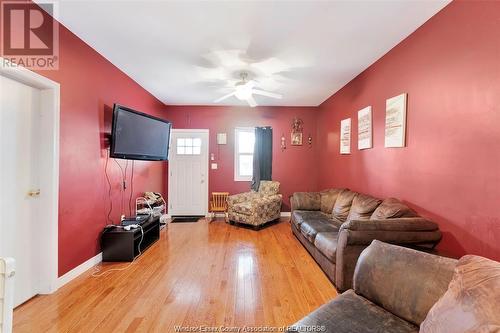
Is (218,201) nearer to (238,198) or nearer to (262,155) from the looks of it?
(238,198)

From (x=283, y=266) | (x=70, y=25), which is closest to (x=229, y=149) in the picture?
(x=283, y=266)

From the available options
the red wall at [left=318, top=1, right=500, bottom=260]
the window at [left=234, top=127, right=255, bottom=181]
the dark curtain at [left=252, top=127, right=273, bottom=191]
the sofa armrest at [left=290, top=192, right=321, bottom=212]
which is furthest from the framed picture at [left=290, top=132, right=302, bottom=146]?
the red wall at [left=318, top=1, right=500, bottom=260]

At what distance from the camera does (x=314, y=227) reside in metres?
3.12

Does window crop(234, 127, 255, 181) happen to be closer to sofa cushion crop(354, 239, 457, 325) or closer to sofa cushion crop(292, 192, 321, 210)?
sofa cushion crop(292, 192, 321, 210)

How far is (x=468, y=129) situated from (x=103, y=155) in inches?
153

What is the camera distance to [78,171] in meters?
2.65

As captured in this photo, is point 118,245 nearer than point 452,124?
No

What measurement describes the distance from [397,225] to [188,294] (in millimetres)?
2084

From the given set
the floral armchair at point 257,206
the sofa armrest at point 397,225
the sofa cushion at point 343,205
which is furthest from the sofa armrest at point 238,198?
the sofa armrest at point 397,225

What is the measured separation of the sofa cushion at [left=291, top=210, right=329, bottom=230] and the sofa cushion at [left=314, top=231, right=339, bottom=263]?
2.28 ft

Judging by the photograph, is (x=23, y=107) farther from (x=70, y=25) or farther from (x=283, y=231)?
(x=283, y=231)

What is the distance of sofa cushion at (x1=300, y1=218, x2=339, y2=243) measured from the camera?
3020 mm

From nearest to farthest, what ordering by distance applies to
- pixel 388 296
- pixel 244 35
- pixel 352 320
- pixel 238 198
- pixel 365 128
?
1. pixel 352 320
2. pixel 388 296
3. pixel 244 35
4. pixel 365 128
5. pixel 238 198

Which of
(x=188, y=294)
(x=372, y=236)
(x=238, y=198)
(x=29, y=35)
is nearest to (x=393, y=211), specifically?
(x=372, y=236)
